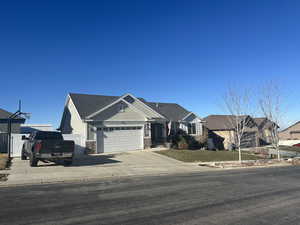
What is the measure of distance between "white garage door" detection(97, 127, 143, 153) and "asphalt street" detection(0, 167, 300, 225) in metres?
12.2

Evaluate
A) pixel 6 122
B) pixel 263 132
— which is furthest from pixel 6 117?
pixel 263 132

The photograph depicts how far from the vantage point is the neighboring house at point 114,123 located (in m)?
21.9

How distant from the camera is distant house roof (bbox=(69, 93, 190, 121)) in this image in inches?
903

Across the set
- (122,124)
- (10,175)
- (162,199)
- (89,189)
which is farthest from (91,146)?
(162,199)

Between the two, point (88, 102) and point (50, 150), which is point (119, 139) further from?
point (50, 150)

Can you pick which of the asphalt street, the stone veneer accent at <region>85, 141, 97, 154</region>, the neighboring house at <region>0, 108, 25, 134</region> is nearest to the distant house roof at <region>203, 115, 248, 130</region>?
the stone veneer accent at <region>85, 141, 97, 154</region>

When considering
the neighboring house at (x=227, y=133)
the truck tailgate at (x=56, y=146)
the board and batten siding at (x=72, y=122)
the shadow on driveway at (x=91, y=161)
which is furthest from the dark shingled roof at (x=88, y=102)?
the neighboring house at (x=227, y=133)

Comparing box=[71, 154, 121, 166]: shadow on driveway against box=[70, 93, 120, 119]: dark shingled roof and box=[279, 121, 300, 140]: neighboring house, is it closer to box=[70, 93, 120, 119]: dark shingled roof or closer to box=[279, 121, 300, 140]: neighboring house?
box=[70, 93, 120, 119]: dark shingled roof

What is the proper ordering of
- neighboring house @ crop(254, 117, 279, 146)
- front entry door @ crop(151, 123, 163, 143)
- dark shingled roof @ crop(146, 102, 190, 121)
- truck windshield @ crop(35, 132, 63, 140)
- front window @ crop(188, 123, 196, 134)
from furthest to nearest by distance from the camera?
neighboring house @ crop(254, 117, 279, 146)
front window @ crop(188, 123, 196, 134)
dark shingled roof @ crop(146, 102, 190, 121)
front entry door @ crop(151, 123, 163, 143)
truck windshield @ crop(35, 132, 63, 140)

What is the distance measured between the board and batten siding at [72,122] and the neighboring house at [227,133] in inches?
763

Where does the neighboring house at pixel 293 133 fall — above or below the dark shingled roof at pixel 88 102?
below

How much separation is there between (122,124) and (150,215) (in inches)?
716

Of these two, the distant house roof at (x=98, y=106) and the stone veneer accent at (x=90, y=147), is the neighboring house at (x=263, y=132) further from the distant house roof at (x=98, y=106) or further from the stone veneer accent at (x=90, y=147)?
the stone veneer accent at (x=90, y=147)

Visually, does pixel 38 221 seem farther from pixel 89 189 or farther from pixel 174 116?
pixel 174 116
